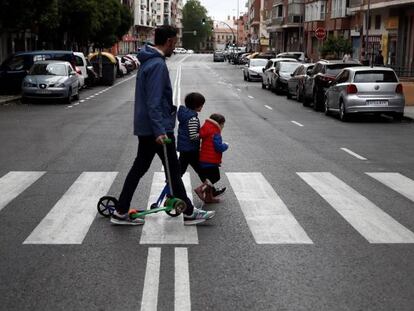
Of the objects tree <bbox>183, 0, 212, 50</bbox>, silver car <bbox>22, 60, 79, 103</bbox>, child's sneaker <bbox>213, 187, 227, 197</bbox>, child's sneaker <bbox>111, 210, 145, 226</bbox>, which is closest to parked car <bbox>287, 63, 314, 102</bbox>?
silver car <bbox>22, 60, 79, 103</bbox>

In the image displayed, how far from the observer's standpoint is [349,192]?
8.77 metres

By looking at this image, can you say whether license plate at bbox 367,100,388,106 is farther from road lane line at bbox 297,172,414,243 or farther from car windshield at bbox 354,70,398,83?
road lane line at bbox 297,172,414,243

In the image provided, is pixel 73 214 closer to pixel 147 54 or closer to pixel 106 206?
pixel 106 206

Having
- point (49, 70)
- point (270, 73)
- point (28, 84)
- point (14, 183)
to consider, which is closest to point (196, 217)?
point (14, 183)

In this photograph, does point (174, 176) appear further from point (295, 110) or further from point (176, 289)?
point (295, 110)

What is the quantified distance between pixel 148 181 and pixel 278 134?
21.9 feet

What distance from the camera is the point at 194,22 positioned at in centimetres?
19062

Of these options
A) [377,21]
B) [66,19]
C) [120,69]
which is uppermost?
[377,21]

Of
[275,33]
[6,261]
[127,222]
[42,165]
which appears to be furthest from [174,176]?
[275,33]

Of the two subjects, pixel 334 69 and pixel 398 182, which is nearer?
pixel 398 182

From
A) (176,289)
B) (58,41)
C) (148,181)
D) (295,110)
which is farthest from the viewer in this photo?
(58,41)

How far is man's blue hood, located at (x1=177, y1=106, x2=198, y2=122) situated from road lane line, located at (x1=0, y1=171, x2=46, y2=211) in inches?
86.7

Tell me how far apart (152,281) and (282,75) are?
2774cm

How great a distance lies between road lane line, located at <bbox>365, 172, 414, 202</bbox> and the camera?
8.89 meters
